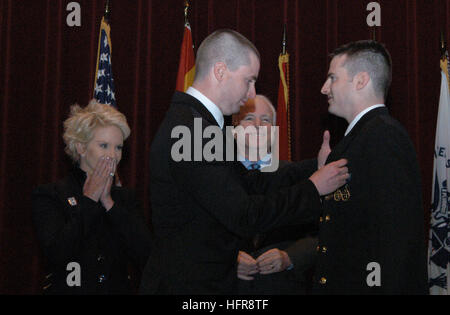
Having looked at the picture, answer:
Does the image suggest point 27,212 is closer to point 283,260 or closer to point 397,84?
point 283,260

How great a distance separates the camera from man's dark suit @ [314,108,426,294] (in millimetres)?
1927

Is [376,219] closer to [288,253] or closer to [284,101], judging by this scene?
[288,253]

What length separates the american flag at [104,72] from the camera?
13.6ft

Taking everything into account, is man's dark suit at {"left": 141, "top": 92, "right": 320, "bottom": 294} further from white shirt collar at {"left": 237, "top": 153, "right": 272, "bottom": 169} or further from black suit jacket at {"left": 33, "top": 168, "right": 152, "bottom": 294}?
white shirt collar at {"left": 237, "top": 153, "right": 272, "bottom": 169}

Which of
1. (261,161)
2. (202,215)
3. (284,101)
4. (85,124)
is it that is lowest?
(202,215)

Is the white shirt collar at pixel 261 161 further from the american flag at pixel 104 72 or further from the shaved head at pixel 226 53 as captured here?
the american flag at pixel 104 72

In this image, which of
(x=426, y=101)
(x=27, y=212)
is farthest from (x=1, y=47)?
(x=426, y=101)

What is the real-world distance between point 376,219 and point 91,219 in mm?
1609

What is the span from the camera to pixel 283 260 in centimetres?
290

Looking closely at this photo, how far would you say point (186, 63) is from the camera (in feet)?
14.3

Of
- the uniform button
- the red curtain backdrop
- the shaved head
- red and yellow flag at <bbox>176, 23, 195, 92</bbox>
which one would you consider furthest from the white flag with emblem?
the uniform button

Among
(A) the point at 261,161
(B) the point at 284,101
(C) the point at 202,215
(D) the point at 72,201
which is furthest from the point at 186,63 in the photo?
(C) the point at 202,215
